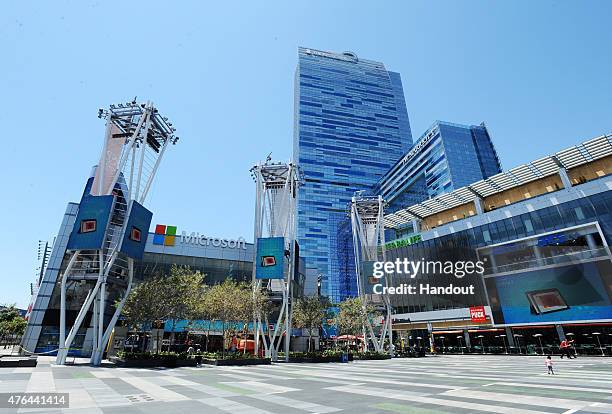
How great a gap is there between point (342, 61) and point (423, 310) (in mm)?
163754

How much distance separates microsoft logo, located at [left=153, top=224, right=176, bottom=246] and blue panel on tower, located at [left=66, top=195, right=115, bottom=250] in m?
29.3

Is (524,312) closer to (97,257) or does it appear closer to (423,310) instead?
(423,310)

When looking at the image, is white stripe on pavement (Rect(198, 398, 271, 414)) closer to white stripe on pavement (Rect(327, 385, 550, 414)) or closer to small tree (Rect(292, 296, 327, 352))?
white stripe on pavement (Rect(327, 385, 550, 414))

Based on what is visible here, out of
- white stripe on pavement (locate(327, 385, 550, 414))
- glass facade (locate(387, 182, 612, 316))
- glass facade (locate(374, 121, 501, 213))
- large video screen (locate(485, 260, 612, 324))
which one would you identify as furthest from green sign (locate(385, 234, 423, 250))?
white stripe on pavement (locate(327, 385, 550, 414))

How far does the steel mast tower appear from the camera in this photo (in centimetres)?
3338

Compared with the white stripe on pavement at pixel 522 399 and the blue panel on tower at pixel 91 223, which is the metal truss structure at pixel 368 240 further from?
the white stripe on pavement at pixel 522 399

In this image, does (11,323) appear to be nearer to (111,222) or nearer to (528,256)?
(111,222)

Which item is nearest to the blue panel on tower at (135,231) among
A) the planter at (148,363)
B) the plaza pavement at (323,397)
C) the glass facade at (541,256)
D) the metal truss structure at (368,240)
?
the planter at (148,363)

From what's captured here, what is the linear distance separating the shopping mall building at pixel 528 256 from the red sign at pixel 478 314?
0.17 metres

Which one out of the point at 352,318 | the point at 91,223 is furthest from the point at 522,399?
the point at 91,223

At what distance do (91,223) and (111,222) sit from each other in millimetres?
2120

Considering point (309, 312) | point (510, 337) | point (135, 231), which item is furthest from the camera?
point (510, 337)

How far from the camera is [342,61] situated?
192m

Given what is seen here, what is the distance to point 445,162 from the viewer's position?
117375 millimetres
